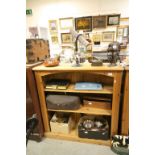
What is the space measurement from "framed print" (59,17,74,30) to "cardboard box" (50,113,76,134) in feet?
5.68

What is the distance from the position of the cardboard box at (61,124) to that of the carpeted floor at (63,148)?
0.15m

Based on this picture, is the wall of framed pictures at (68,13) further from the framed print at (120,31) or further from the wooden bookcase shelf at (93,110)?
the wooden bookcase shelf at (93,110)

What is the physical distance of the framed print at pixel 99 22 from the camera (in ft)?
8.33

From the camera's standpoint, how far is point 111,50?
1.55 m

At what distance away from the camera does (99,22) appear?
2.56 metres

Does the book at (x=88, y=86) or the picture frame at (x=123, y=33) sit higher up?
the picture frame at (x=123, y=33)

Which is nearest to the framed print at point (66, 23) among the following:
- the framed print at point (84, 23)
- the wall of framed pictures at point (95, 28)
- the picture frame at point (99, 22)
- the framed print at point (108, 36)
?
the wall of framed pictures at point (95, 28)

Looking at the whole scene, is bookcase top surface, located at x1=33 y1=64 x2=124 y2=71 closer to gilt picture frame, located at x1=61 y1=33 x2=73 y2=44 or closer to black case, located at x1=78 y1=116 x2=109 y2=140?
black case, located at x1=78 y1=116 x2=109 y2=140
